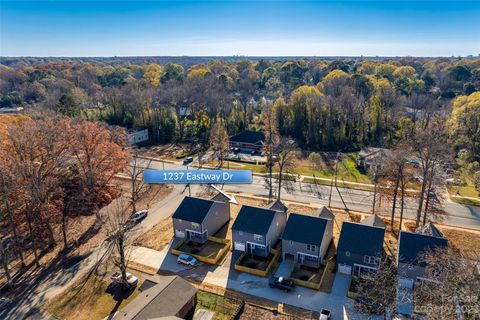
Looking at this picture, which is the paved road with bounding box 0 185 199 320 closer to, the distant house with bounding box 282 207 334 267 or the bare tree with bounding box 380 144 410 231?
the distant house with bounding box 282 207 334 267

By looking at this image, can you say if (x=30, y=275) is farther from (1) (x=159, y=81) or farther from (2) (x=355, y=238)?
(1) (x=159, y=81)

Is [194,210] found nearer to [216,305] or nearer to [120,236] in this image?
[120,236]

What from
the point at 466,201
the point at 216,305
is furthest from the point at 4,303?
the point at 466,201

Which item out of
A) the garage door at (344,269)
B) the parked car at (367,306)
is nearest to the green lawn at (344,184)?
the garage door at (344,269)

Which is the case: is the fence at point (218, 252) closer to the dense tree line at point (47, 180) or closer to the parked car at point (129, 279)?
the parked car at point (129, 279)

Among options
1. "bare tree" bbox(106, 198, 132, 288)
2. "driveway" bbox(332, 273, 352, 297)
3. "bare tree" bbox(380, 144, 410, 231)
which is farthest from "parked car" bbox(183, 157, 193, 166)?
"driveway" bbox(332, 273, 352, 297)
